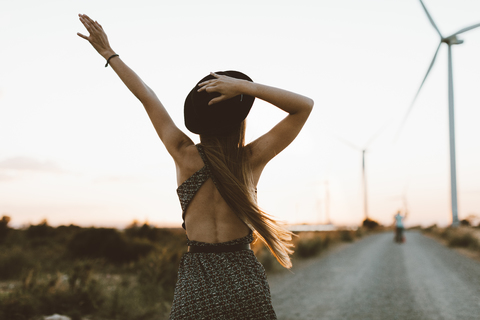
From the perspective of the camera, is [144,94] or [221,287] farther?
[144,94]

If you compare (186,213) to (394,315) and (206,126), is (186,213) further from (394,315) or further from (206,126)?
(394,315)

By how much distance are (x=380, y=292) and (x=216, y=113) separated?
9283 millimetres

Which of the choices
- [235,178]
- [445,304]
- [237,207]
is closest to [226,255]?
[237,207]

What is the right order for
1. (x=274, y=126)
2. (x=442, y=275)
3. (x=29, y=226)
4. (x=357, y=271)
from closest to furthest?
(x=274, y=126)
(x=442, y=275)
(x=357, y=271)
(x=29, y=226)

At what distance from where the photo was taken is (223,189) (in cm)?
186

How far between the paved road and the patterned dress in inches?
249

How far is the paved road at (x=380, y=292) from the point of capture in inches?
307

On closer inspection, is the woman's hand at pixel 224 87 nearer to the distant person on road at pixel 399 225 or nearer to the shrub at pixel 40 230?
the shrub at pixel 40 230

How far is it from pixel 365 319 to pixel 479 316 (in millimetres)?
2087

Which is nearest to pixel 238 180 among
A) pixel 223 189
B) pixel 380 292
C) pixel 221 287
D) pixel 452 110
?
pixel 223 189

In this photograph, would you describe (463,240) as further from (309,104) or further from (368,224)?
(368,224)

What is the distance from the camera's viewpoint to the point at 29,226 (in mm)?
23203

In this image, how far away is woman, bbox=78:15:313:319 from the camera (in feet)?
5.83

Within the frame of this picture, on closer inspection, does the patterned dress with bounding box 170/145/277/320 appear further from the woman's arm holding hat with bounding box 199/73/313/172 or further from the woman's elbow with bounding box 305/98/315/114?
the woman's elbow with bounding box 305/98/315/114
